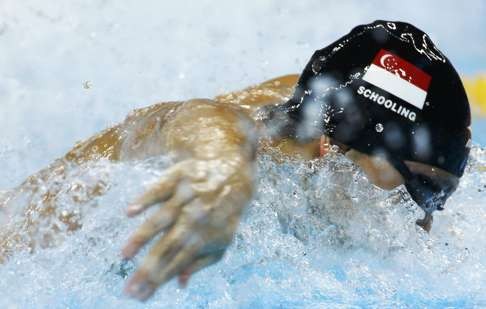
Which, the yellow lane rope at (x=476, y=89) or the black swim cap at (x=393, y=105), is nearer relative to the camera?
the black swim cap at (x=393, y=105)

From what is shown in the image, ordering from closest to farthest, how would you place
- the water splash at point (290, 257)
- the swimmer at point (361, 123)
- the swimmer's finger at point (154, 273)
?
the swimmer's finger at point (154, 273) → the water splash at point (290, 257) → the swimmer at point (361, 123)

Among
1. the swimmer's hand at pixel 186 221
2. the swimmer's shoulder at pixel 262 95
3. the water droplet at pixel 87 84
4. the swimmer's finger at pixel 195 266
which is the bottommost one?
the water droplet at pixel 87 84

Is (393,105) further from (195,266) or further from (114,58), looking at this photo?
(114,58)

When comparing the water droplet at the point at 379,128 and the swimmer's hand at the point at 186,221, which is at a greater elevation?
the swimmer's hand at the point at 186,221

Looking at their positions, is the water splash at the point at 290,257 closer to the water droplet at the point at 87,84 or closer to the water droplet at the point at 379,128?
the water droplet at the point at 379,128

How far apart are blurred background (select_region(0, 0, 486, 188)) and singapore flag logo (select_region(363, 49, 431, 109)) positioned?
1.96 metres

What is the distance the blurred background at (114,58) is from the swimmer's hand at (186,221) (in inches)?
91.6

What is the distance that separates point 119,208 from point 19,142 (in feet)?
7.06

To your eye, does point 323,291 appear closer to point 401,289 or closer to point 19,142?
point 401,289

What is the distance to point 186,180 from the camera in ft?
3.78

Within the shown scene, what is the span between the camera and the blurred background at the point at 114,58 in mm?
3840

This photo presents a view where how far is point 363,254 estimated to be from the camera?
77.7 inches

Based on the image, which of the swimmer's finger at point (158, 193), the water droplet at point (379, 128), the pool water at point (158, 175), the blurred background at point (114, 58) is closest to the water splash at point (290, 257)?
the pool water at point (158, 175)

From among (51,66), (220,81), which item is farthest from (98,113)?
(220,81)
